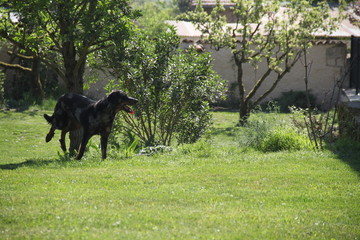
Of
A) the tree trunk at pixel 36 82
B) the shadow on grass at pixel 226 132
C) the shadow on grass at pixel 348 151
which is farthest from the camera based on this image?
the tree trunk at pixel 36 82

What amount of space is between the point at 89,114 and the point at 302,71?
14784 millimetres

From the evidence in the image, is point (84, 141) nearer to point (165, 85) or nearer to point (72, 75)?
point (72, 75)

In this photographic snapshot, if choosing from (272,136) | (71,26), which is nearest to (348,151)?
(272,136)

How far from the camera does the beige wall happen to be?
2317cm

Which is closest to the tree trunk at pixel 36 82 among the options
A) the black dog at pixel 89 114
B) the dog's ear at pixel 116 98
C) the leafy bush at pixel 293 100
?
the leafy bush at pixel 293 100

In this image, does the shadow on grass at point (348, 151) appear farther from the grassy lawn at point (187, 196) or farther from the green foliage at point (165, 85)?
the green foliage at point (165, 85)

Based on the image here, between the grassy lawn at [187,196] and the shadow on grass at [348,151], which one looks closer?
the grassy lawn at [187,196]

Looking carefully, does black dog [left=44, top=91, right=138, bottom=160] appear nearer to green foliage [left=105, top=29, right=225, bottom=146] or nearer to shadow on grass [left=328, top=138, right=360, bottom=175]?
green foliage [left=105, top=29, right=225, bottom=146]

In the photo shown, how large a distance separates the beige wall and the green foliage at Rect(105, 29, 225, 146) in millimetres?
10568

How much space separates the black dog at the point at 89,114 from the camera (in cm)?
972

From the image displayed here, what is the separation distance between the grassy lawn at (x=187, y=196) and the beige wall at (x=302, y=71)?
1240 centimetres

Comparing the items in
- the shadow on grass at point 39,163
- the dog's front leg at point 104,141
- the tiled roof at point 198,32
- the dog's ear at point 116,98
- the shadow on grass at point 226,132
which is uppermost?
the tiled roof at point 198,32

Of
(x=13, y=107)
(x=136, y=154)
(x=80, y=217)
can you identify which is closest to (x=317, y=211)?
(x=80, y=217)

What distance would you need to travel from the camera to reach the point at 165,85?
1217 cm
